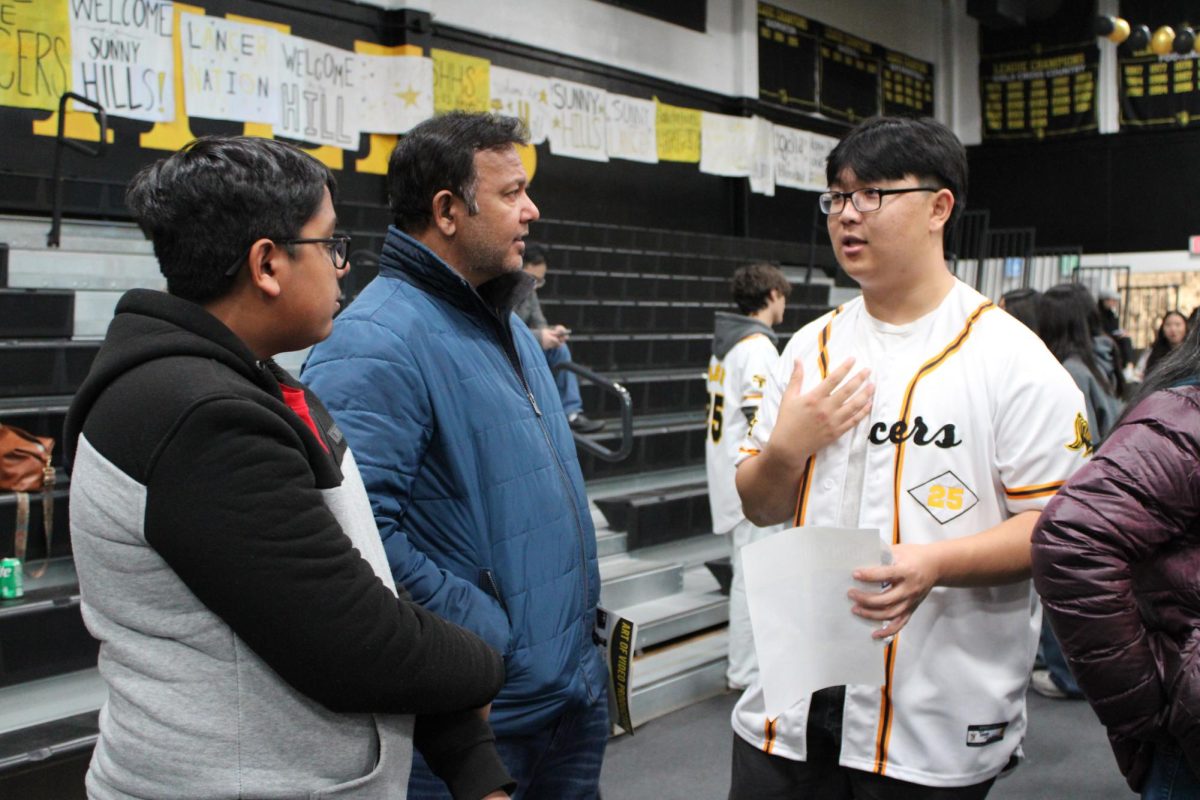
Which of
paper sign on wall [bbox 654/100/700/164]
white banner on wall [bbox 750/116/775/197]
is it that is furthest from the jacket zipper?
white banner on wall [bbox 750/116/775/197]

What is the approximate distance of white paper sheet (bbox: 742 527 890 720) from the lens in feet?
5.28

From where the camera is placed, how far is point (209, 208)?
1.16m

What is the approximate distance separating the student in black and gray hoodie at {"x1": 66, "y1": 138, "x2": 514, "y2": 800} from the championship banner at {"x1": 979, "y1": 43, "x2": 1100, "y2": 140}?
14222mm

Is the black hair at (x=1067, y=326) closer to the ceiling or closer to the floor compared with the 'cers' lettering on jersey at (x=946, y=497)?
closer to the ceiling

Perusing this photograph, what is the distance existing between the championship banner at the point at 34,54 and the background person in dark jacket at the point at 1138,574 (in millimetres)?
6215

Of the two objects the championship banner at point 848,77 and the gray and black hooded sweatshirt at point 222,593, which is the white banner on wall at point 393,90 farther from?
the gray and black hooded sweatshirt at point 222,593

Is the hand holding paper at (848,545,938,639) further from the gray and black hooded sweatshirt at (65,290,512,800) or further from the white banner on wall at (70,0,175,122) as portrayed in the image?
the white banner on wall at (70,0,175,122)

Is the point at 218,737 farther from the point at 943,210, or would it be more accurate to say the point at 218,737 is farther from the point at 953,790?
the point at 943,210

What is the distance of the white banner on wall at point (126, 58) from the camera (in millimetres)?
6262

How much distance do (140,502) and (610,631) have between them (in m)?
0.98

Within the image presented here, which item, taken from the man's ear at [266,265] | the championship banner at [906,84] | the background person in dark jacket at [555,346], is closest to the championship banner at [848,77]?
the championship banner at [906,84]

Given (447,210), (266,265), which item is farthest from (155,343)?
(447,210)

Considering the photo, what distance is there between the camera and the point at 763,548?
1.63 meters

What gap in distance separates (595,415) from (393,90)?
9.72 ft
